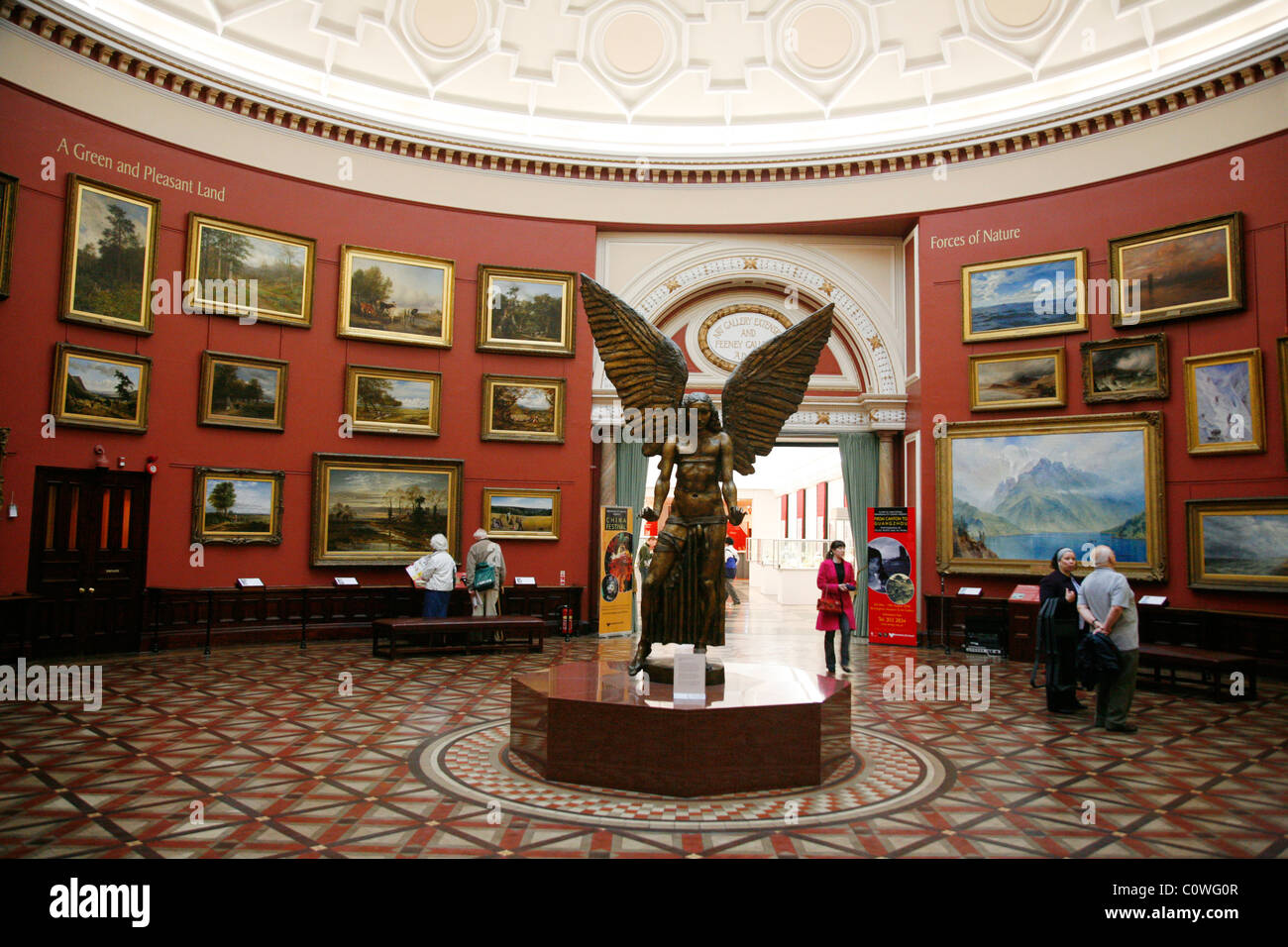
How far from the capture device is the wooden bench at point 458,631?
A: 11.5 meters

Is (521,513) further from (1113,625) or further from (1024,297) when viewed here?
(1113,625)

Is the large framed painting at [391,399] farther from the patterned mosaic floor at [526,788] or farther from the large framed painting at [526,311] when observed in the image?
the patterned mosaic floor at [526,788]

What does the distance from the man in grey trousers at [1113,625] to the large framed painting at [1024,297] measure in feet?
23.5

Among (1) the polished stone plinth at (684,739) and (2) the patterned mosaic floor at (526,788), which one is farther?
(1) the polished stone plinth at (684,739)

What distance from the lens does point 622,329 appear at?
681 centimetres

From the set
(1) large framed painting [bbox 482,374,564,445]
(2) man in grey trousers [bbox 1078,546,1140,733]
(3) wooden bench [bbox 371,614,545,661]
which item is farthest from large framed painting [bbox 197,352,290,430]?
(2) man in grey trousers [bbox 1078,546,1140,733]

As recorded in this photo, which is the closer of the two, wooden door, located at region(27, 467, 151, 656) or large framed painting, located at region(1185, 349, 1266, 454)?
wooden door, located at region(27, 467, 151, 656)

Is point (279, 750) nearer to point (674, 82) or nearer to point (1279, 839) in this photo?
point (1279, 839)

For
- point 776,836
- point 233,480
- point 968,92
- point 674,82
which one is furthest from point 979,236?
point 233,480

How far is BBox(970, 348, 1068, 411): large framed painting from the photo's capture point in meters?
13.3

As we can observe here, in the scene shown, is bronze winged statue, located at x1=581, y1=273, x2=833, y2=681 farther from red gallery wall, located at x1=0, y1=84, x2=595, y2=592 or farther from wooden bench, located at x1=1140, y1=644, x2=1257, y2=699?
red gallery wall, located at x1=0, y1=84, x2=595, y2=592

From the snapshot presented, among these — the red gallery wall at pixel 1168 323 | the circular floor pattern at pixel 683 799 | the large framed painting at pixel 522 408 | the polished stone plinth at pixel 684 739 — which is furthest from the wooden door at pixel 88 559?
the red gallery wall at pixel 1168 323

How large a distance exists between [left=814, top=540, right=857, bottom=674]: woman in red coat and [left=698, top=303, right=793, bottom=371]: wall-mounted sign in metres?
6.90

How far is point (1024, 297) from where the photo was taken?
1373 cm
